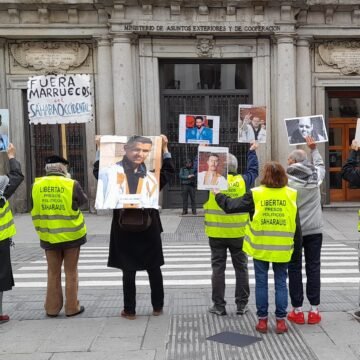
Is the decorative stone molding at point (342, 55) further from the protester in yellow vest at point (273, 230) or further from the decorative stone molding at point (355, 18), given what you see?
the protester in yellow vest at point (273, 230)

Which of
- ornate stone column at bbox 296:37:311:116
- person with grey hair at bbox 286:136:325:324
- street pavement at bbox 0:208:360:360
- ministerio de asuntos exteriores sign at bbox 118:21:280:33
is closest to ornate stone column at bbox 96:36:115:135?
ministerio de asuntos exteriores sign at bbox 118:21:280:33

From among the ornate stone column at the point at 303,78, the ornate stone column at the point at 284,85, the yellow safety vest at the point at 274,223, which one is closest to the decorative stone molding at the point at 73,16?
the ornate stone column at the point at 284,85

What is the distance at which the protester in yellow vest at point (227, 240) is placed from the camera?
5.48 m

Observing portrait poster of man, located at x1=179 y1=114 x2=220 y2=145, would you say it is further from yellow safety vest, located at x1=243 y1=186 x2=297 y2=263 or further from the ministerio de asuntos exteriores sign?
the ministerio de asuntos exteriores sign

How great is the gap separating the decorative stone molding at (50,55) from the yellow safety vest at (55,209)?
456 inches

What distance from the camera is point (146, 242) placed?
5.43m

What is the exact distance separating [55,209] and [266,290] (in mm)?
2569

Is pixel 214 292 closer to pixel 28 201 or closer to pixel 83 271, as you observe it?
pixel 83 271

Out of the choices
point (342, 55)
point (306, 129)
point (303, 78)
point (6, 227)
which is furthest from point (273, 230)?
point (342, 55)

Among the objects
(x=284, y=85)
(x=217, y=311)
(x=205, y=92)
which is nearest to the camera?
(x=217, y=311)

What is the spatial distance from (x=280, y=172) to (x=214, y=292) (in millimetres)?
1669

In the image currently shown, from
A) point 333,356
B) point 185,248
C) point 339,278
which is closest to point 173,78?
point 185,248

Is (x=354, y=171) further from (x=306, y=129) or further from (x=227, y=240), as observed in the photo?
(x=227, y=240)

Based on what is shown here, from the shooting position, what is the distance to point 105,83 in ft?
52.3
